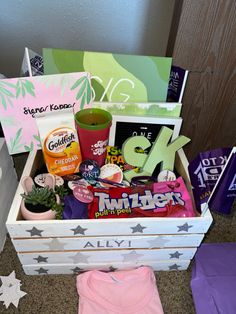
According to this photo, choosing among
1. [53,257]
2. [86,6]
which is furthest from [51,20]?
[53,257]

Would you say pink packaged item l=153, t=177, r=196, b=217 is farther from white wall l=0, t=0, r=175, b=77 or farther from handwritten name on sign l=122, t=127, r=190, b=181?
white wall l=0, t=0, r=175, b=77

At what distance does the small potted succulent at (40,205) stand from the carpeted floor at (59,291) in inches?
9.6

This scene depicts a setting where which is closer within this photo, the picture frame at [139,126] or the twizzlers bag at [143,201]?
the twizzlers bag at [143,201]

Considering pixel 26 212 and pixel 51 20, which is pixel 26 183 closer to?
pixel 26 212

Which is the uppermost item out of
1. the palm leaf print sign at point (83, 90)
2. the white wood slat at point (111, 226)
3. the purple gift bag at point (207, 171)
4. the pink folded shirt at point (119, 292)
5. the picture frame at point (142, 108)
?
the palm leaf print sign at point (83, 90)

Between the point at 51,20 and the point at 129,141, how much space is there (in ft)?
1.86

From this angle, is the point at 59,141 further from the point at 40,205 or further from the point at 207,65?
the point at 207,65

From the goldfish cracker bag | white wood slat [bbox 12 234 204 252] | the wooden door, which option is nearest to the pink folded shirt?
white wood slat [bbox 12 234 204 252]

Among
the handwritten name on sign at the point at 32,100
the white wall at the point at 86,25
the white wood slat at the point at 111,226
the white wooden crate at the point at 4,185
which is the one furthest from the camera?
the white wall at the point at 86,25

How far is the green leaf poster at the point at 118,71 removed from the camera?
32.4 inches

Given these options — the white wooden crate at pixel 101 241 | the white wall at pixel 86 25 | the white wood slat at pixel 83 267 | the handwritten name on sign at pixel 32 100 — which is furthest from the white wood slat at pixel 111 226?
the white wall at pixel 86 25

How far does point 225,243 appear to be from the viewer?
97 centimetres

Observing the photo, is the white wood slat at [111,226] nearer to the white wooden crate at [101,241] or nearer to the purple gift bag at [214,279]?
the white wooden crate at [101,241]

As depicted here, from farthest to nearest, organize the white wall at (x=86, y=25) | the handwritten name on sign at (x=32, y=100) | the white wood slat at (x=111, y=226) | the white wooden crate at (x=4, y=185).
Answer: the white wall at (x=86, y=25) < the white wooden crate at (x=4, y=185) < the handwritten name on sign at (x=32, y=100) < the white wood slat at (x=111, y=226)
